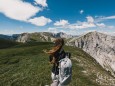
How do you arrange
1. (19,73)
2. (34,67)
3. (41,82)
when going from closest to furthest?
(41,82), (19,73), (34,67)

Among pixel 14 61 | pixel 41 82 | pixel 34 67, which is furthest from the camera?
pixel 14 61

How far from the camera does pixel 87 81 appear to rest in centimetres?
3434

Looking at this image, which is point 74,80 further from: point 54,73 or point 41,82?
point 54,73

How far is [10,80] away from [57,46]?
92.1ft

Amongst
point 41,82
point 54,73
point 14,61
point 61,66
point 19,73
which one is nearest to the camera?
point 61,66

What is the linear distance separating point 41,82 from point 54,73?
25127 mm

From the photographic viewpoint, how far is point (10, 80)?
115 ft

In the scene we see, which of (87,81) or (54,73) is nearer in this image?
(54,73)

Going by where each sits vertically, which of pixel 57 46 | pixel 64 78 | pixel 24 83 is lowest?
pixel 24 83

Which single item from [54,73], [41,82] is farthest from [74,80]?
[54,73]

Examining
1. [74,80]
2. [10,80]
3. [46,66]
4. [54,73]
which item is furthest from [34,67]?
[54,73]

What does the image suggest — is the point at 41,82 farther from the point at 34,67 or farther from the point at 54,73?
the point at 54,73

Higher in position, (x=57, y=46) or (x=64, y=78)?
(x=57, y=46)

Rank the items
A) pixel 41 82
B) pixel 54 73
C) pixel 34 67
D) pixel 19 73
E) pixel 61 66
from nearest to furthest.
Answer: pixel 61 66
pixel 54 73
pixel 41 82
pixel 19 73
pixel 34 67
